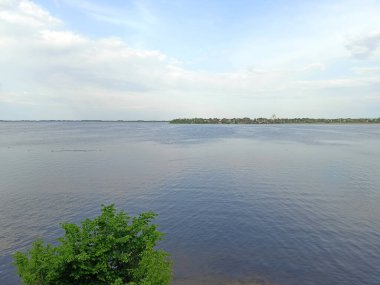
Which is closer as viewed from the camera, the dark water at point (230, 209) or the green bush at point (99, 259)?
the green bush at point (99, 259)

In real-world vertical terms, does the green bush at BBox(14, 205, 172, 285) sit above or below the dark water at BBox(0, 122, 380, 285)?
above

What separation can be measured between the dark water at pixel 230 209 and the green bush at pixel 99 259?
8179 mm

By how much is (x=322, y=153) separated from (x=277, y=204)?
5522 centimetres

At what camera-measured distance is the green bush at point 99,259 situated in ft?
51.7

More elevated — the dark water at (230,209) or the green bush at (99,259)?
the green bush at (99,259)

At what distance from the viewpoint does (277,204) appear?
139ft

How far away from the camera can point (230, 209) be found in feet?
133

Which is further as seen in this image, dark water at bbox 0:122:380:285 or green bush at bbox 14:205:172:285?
dark water at bbox 0:122:380:285

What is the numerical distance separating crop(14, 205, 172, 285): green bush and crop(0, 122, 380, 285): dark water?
26.8ft

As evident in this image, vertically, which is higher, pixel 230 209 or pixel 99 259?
pixel 99 259

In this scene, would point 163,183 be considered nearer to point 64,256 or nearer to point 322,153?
point 64,256

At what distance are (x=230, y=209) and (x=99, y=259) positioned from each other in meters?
26.2

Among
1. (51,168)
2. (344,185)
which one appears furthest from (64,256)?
(51,168)

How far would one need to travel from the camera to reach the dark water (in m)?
26.4
